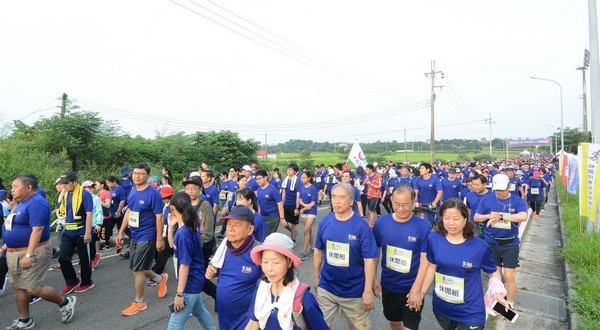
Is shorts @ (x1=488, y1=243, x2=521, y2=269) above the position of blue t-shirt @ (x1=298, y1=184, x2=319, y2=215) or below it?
below

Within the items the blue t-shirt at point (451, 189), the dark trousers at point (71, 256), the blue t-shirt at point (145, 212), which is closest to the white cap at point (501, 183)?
the blue t-shirt at point (145, 212)

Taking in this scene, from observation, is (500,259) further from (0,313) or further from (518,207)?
(0,313)

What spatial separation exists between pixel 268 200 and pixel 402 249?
393 centimetres

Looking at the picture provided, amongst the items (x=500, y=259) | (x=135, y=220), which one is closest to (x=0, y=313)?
(x=135, y=220)

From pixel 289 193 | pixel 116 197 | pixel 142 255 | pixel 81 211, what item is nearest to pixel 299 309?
pixel 142 255

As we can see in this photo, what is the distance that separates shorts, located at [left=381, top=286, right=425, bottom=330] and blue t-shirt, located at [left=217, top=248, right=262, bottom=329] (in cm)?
142

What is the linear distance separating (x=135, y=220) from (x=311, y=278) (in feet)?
9.52

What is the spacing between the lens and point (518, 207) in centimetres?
464

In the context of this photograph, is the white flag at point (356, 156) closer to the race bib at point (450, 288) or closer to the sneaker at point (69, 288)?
the sneaker at point (69, 288)

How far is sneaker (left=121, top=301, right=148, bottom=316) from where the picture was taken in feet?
15.2

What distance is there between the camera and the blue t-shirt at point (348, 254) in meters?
3.21

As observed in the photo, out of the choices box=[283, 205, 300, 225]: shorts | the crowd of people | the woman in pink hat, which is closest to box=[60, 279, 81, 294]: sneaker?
the crowd of people

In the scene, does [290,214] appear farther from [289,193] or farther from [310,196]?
[310,196]

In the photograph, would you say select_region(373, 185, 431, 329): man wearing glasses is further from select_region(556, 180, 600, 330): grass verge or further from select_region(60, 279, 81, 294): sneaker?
select_region(60, 279, 81, 294): sneaker
